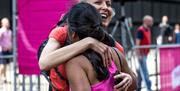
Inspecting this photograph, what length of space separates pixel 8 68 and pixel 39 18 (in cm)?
610

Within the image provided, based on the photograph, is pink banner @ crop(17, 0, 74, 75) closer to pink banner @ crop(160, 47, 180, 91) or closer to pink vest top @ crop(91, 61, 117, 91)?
pink vest top @ crop(91, 61, 117, 91)

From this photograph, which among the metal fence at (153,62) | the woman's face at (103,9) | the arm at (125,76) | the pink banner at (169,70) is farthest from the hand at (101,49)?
the pink banner at (169,70)

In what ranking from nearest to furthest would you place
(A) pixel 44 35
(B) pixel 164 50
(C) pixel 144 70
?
1. (A) pixel 44 35
2. (B) pixel 164 50
3. (C) pixel 144 70

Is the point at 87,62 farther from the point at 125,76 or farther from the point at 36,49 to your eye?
the point at 36,49

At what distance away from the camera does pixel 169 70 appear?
8625mm

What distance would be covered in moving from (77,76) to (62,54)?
174 mm

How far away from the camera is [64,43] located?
286 centimetres

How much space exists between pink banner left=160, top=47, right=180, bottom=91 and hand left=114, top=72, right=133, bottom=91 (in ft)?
18.1

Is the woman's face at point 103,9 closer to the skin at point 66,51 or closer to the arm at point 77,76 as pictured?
the skin at point 66,51

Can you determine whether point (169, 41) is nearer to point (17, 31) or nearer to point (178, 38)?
point (178, 38)

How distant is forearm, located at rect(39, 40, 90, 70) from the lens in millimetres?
2727

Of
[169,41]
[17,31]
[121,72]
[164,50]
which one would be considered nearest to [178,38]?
[169,41]

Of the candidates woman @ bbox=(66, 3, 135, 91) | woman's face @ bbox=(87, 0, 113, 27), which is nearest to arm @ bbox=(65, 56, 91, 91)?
woman @ bbox=(66, 3, 135, 91)

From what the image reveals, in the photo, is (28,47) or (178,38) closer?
(28,47)
